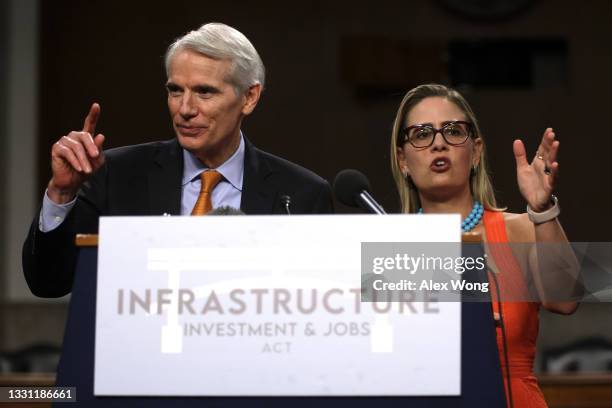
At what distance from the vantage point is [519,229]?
8.14 ft

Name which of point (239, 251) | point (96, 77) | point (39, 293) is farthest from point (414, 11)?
point (239, 251)

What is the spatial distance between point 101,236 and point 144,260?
0.29 feet

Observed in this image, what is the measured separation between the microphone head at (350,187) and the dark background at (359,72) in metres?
4.46

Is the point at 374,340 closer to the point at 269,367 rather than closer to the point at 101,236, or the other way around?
the point at 269,367

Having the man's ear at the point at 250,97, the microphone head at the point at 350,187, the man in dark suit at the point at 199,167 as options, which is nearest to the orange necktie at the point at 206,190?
the man in dark suit at the point at 199,167

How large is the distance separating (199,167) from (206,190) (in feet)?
0.57

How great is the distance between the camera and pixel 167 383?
168 centimetres

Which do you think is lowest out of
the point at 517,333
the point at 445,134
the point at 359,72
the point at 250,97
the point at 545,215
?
the point at 517,333

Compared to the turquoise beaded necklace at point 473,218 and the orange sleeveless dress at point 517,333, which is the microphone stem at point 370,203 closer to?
the orange sleeveless dress at point 517,333

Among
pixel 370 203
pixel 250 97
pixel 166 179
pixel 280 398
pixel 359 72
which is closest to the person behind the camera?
pixel 280 398

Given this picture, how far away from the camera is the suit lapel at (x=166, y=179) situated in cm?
238

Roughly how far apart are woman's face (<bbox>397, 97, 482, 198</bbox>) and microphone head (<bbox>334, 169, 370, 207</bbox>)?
0.42 meters

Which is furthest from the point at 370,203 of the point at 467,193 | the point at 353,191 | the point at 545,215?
the point at 467,193

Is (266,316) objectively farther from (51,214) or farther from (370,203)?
(51,214)
